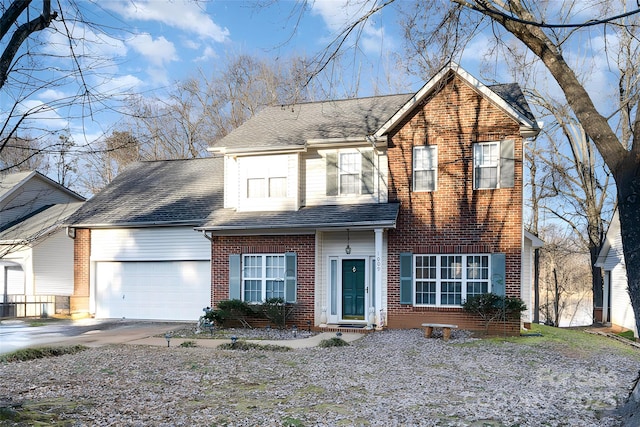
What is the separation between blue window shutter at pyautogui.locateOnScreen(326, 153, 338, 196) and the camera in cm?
1750

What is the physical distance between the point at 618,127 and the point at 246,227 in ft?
64.8

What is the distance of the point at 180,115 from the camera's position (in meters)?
34.7

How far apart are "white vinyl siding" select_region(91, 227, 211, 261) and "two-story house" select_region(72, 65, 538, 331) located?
0.09 m

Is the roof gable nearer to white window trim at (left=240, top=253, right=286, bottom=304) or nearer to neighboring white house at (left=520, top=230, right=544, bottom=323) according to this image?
white window trim at (left=240, top=253, right=286, bottom=304)

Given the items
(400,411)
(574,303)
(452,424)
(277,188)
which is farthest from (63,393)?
(574,303)

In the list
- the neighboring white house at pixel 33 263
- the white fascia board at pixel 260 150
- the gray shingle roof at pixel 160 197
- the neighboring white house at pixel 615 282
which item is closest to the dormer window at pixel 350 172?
the white fascia board at pixel 260 150

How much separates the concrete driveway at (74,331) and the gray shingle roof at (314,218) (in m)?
3.72

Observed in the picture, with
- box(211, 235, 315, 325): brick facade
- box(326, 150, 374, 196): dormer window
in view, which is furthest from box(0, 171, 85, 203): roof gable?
box(326, 150, 374, 196): dormer window

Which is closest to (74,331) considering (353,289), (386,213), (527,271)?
(353,289)

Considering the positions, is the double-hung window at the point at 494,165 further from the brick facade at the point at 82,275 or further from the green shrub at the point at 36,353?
the brick facade at the point at 82,275

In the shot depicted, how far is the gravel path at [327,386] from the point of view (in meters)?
6.96

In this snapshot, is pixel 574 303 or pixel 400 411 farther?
Result: pixel 574 303

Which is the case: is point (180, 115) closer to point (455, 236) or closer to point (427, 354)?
point (455, 236)

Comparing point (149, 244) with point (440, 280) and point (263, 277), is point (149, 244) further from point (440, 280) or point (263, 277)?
point (440, 280)
